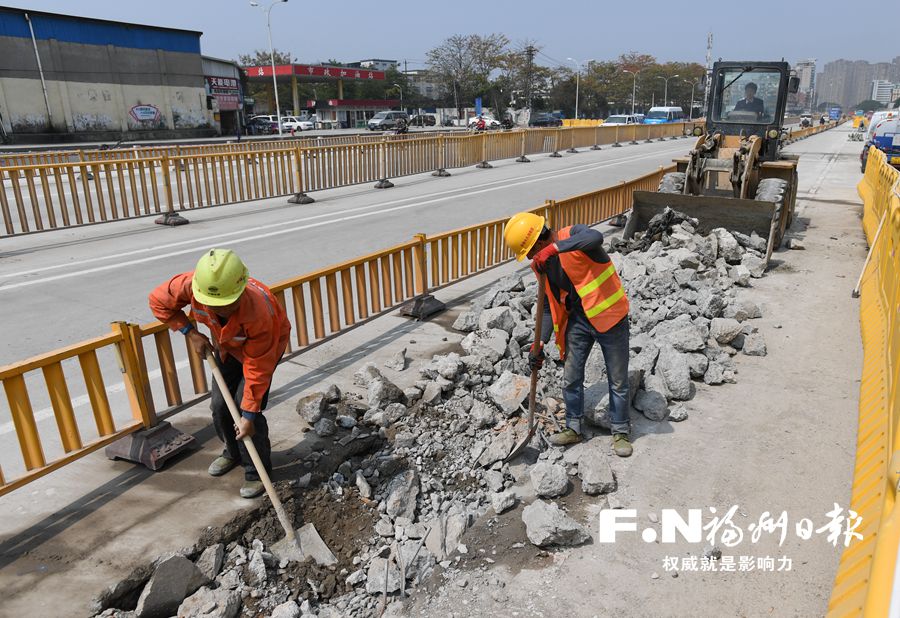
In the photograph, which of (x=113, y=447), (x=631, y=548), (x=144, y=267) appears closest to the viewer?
(x=631, y=548)

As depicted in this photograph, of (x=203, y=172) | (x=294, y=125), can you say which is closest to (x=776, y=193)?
(x=203, y=172)

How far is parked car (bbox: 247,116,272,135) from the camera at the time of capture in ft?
161

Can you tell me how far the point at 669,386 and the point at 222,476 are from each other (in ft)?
11.3

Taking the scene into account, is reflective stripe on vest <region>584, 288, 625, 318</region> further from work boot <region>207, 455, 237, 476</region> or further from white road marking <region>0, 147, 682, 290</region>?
white road marking <region>0, 147, 682, 290</region>

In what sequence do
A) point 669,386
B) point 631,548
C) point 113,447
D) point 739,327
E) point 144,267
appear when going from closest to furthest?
point 631,548 → point 113,447 → point 669,386 → point 739,327 → point 144,267

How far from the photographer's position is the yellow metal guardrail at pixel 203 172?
1066cm

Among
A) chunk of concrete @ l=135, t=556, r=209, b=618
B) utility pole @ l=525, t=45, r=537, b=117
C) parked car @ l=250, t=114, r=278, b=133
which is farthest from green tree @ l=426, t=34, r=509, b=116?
chunk of concrete @ l=135, t=556, r=209, b=618

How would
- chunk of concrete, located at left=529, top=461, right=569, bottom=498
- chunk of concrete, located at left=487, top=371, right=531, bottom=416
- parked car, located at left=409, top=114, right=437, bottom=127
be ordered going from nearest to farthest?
chunk of concrete, located at left=529, top=461, right=569, bottom=498, chunk of concrete, located at left=487, top=371, right=531, bottom=416, parked car, located at left=409, top=114, right=437, bottom=127

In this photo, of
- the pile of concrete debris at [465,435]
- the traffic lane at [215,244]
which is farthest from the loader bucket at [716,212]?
the traffic lane at [215,244]

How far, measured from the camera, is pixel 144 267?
877 centimetres

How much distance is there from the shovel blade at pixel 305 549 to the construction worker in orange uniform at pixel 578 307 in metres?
1.79

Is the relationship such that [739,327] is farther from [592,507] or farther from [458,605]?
[458,605]

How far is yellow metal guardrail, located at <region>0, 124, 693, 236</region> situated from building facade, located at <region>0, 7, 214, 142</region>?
15.8 m

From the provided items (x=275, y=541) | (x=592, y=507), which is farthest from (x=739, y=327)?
(x=275, y=541)
